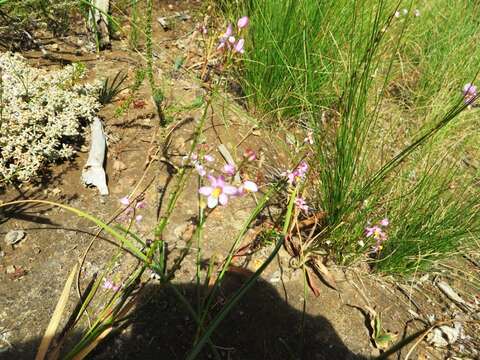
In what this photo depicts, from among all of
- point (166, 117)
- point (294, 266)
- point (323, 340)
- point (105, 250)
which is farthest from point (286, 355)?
point (166, 117)

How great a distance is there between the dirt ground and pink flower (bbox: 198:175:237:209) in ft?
1.52

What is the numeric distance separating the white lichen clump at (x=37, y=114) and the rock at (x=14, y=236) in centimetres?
26

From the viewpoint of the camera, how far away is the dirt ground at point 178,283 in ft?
→ 4.91

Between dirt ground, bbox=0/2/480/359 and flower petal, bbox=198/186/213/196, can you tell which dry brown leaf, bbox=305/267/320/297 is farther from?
flower petal, bbox=198/186/213/196

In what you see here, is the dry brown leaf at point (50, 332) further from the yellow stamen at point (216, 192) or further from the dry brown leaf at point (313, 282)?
the dry brown leaf at point (313, 282)

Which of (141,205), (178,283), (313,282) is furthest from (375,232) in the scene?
(141,205)

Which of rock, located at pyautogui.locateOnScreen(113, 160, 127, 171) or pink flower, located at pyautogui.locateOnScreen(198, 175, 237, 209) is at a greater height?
pink flower, located at pyautogui.locateOnScreen(198, 175, 237, 209)

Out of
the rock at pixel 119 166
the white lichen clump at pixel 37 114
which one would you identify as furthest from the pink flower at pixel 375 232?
the white lichen clump at pixel 37 114

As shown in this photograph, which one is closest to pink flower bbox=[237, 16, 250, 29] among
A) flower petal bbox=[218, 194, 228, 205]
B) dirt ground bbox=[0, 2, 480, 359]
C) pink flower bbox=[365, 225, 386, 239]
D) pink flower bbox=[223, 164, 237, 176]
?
pink flower bbox=[223, 164, 237, 176]

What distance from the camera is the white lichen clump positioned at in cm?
184

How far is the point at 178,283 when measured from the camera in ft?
5.53

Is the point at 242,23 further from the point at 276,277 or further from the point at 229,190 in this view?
the point at 276,277

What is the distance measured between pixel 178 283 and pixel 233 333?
1.13 feet

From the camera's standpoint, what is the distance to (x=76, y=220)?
5.90 feet
